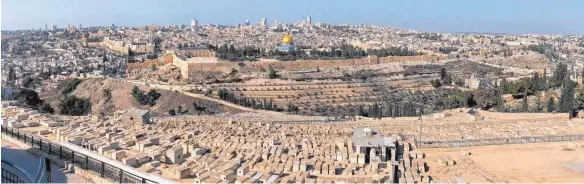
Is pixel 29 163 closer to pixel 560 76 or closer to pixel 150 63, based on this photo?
pixel 150 63

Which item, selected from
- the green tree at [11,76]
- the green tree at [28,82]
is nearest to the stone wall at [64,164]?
the green tree at [28,82]

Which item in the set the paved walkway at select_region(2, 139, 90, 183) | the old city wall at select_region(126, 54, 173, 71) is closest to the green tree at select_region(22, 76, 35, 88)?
the old city wall at select_region(126, 54, 173, 71)

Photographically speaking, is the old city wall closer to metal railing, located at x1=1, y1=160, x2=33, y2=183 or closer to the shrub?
the shrub

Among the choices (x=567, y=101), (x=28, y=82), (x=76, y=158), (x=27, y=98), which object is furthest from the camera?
(x=28, y=82)

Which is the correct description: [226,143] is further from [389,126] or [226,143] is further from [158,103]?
[158,103]

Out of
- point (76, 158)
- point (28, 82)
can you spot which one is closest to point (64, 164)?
point (76, 158)

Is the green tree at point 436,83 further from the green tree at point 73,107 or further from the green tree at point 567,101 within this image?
the green tree at point 73,107

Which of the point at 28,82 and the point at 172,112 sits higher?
the point at 28,82
